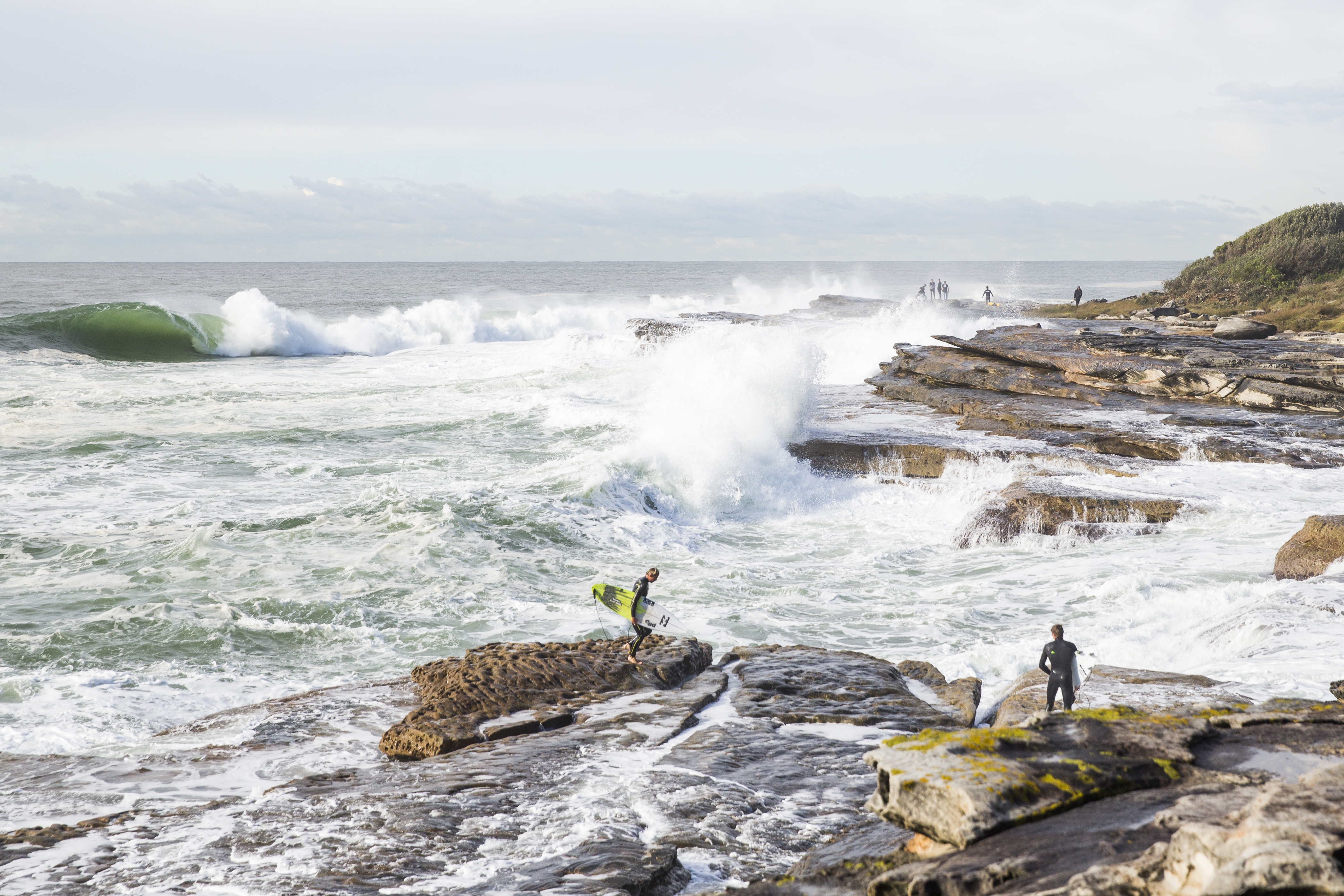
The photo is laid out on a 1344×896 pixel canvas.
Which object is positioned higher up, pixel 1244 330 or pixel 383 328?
pixel 1244 330

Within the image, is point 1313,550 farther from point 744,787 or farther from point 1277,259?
point 1277,259

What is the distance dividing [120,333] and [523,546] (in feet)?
108

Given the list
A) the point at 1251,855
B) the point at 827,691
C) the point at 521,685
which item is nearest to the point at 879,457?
the point at 827,691

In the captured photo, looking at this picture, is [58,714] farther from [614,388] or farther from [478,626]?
[614,388]

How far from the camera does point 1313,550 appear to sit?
10227mm

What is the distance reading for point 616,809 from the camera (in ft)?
18.0

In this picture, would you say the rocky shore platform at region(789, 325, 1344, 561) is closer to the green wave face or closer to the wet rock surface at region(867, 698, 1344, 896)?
the wet rock surface at region(867, 698, 1344, 896)

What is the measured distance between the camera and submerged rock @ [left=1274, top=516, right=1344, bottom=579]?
10.0 m

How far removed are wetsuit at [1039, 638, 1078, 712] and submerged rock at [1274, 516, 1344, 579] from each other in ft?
17.8

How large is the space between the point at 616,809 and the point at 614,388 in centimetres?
2353

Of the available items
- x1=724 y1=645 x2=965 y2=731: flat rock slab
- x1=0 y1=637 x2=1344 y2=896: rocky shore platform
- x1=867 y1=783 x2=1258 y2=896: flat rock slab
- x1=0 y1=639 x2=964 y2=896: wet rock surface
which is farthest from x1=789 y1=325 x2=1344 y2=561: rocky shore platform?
x1=867 y1=783 x2=1258 y2=896: flat rock slab

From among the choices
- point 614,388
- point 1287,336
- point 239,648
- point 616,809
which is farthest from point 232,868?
point 1287,336

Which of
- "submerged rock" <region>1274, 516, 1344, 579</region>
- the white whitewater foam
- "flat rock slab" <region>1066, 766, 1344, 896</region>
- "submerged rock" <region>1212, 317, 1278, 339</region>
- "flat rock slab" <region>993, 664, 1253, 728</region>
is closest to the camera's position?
"flat rock slab" <region>1066, 766, 1344, 896</region>

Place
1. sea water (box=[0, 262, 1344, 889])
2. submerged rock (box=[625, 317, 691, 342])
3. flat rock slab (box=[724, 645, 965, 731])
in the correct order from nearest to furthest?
flat rock slab (box=[724, 645, 965, 731])
sea water (box=[0, 262, 1344, 889])
submerged rock (box=[625, 317, 691, 342])
